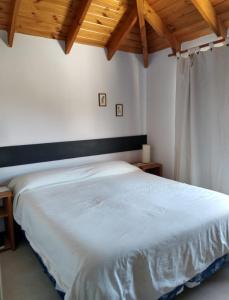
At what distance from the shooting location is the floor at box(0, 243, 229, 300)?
190 centimetres

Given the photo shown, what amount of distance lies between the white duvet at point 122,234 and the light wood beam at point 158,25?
207 cm

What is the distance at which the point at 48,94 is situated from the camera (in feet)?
10.3

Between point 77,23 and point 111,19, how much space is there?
0.56 meters

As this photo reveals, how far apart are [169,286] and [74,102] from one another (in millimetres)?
2590

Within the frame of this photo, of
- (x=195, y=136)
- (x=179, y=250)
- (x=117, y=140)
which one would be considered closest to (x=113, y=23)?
(x=117, y=140)

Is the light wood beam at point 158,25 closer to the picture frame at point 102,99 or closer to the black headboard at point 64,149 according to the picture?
the picture frame at point 102,99

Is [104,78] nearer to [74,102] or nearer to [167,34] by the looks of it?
[74,102]

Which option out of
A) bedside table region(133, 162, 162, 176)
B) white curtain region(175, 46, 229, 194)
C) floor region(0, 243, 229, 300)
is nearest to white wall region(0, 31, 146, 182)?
bedside table region(133, 162, 162, 176)

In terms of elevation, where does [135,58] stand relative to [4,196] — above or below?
above

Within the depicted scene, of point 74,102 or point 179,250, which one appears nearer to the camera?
point 179,250

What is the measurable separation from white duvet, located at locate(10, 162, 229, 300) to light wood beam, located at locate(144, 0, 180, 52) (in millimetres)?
2067

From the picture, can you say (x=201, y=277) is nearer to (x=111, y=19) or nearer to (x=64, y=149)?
(x=64, y=149)

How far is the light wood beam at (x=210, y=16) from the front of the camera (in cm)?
255

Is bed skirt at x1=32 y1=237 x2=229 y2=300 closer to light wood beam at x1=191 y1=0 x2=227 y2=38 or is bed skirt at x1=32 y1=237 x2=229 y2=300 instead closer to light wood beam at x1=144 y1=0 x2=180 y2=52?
light wood beam at x1=191 y1=0 x2=227 y2=38
